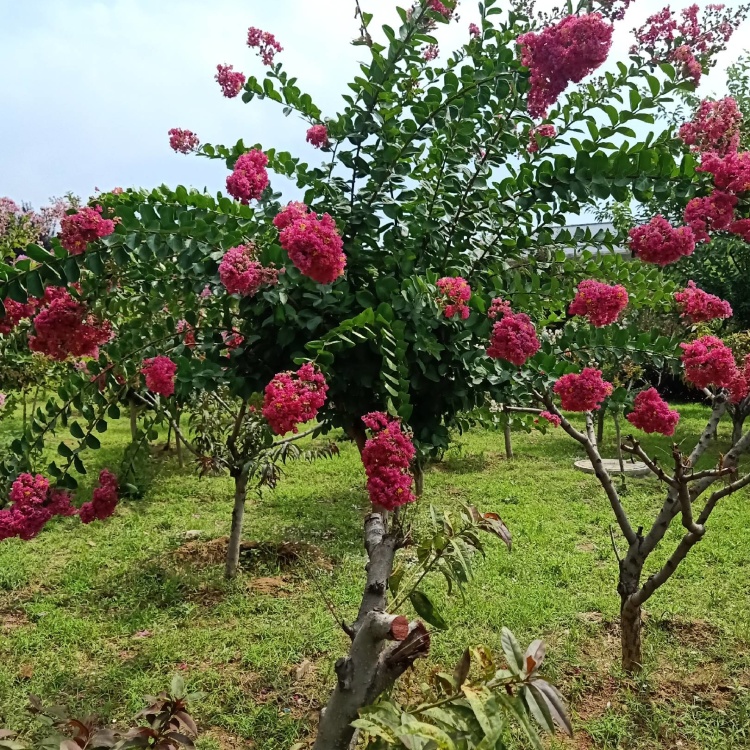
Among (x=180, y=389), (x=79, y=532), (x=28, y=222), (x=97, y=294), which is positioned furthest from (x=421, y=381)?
(x=28, y=222)

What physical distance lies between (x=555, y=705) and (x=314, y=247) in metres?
1.18

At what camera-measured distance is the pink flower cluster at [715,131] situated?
215 cm

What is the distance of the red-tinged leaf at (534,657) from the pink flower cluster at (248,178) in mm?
1513

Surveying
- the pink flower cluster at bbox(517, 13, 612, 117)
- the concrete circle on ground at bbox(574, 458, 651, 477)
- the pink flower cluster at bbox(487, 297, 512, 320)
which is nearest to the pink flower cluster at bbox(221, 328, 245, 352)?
the pink flower cluster at bbox(487, 297, 512, 320)

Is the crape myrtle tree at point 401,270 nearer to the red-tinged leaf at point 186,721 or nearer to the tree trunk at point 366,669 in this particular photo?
the tree trunk at point 366,669

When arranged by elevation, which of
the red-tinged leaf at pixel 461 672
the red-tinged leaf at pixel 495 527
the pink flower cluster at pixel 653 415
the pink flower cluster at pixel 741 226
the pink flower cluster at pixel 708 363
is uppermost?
the pink flower cluster at pixel 741 226

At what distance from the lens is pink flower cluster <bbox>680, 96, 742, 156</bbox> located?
215 cm

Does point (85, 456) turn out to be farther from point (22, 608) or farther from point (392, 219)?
point (392, 219)

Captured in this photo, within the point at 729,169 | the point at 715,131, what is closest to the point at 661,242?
the point at 729,169

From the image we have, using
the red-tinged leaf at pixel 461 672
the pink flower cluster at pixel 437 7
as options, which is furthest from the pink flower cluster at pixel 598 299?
the red-tinged leaf at pixel 461 672

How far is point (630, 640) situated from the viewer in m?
3.13

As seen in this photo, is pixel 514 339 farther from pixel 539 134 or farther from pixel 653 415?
pixel 653 415

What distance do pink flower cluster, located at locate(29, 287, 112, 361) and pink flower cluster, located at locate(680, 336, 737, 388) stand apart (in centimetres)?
204

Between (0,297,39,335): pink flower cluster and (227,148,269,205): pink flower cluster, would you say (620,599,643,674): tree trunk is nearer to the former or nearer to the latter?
(227,148,269,205): pink flower cluster
